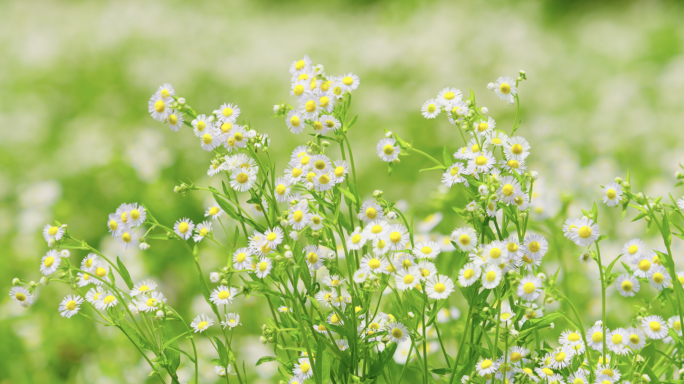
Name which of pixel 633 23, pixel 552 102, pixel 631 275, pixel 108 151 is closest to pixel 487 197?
pixel 631 275

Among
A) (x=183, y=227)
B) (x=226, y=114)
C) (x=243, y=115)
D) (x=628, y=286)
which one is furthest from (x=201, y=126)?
(x=243, y=115)

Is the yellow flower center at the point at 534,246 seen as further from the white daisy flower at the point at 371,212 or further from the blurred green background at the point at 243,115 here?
the blurred green background at the point at 243,115

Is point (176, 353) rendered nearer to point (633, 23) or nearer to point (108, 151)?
point (108, 151)

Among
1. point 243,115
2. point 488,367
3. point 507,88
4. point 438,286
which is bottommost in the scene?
point 488,367

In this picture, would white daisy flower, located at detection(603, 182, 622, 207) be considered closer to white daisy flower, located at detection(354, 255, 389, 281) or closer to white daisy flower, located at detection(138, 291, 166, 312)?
white daisy flower, located at detection(354, 255, 389, 281)

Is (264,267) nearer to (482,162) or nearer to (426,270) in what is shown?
(426,270)
